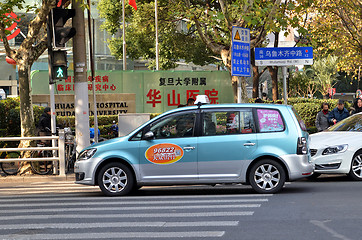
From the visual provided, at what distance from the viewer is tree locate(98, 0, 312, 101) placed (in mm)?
23281

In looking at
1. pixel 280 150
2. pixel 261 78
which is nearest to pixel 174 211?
pixel 280 150

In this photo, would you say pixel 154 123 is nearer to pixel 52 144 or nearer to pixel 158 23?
pixel 52 144

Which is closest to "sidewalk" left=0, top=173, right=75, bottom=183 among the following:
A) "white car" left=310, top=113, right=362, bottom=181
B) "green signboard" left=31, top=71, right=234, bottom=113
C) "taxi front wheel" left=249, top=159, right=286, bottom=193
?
"white car" left=310, top=113, right=362, bottom=181

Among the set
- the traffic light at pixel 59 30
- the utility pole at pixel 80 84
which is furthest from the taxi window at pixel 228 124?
the utility pole at pixel 80 84

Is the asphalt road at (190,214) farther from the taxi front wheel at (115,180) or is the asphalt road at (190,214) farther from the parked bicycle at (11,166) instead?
the parked bicycle at (11,166)

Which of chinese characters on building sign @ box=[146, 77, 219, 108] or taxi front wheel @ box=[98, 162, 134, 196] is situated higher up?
chinese characters on building sign @ box=[146, 77, 219, 108]

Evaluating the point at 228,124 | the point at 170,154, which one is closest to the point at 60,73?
the point at 170,154

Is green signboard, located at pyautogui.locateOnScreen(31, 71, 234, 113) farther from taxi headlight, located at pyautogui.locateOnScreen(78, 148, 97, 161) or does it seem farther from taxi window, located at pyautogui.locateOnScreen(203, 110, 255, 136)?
taxi window, located at pyautogui.locateOnScreen(203, 110, 255, 136)

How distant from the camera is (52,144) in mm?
16891

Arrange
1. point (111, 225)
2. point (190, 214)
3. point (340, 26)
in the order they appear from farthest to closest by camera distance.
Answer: point (340, 26)
point (190, 214)
point (111, 225)

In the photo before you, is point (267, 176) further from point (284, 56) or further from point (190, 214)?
point (284, 56)

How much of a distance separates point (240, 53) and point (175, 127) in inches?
204

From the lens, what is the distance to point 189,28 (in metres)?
30.3

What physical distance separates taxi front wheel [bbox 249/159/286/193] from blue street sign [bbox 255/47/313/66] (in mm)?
5962
